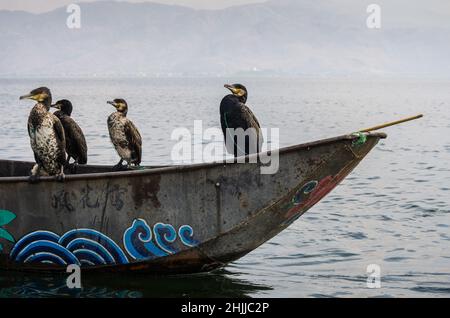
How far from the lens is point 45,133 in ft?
33.7

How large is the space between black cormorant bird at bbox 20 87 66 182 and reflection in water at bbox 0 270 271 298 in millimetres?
1384

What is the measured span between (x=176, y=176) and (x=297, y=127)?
114 feet

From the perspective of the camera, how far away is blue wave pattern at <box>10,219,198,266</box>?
980 cm

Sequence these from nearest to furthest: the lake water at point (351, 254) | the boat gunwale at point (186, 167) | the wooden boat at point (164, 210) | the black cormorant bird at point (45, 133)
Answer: the boat gunwale at point (186, 167) < the wooden boat at point (164, 210) < the black cormorant bird at point (45, 133) < the lake water at point (351, 254)

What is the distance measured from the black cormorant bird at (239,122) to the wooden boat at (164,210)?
1311mm

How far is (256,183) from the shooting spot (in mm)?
9531

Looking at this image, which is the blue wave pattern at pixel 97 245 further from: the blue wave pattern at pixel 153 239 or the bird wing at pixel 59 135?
the bird wing at pixel 59 135

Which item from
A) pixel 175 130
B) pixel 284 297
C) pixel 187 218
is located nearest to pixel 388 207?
pixel 284 297

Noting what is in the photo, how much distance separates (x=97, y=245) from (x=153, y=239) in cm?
71

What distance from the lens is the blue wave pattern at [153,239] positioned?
32.1 feet

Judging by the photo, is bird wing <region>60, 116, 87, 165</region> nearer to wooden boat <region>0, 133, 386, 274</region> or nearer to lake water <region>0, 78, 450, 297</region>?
wooden boat <region>0, 133, 386, 274</region>

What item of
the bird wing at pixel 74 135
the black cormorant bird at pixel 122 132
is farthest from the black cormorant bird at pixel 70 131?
the black cormorant bird at pixel 122 132

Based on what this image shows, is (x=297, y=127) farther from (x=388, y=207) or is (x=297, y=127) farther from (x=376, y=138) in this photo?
(x=376, y=138)

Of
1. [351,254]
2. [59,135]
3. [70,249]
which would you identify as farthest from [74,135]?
[351,254]
